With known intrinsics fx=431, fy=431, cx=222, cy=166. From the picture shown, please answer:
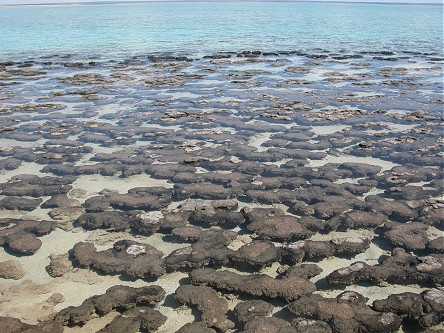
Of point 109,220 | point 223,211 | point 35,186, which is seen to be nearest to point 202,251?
point 223,211

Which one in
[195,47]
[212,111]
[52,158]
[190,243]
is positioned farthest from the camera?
[195,47]

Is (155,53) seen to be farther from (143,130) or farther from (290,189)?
(290,189)

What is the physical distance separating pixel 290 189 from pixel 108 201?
3310 millimetres

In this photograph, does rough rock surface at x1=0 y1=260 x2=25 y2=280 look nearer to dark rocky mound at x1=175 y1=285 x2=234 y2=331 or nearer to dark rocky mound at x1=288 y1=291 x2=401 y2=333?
dark rocky mound at x1=175 y1=285 x2=234 y2=331

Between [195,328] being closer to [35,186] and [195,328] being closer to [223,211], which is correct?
[223,211]

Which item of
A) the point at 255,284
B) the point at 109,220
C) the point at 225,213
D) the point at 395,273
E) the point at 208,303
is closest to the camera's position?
the point at 208,303

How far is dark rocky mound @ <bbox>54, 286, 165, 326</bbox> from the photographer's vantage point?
482 centimetres

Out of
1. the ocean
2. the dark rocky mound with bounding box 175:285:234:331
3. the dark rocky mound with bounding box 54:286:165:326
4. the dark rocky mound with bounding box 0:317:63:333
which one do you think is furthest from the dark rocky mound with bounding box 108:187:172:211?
the dark rocky mound with bounding box 0:317:63:333

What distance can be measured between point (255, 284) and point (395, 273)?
6.00ft

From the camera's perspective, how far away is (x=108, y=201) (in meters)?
7.58

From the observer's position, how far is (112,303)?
16.5 ft

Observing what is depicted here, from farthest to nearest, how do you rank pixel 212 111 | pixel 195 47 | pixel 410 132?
1. pixel 195 47
2. pixel 212 111
3. pixel 410 132

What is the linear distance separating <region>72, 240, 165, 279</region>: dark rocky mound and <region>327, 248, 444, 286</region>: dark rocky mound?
2.30m

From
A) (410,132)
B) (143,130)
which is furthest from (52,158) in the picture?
(410,132)
